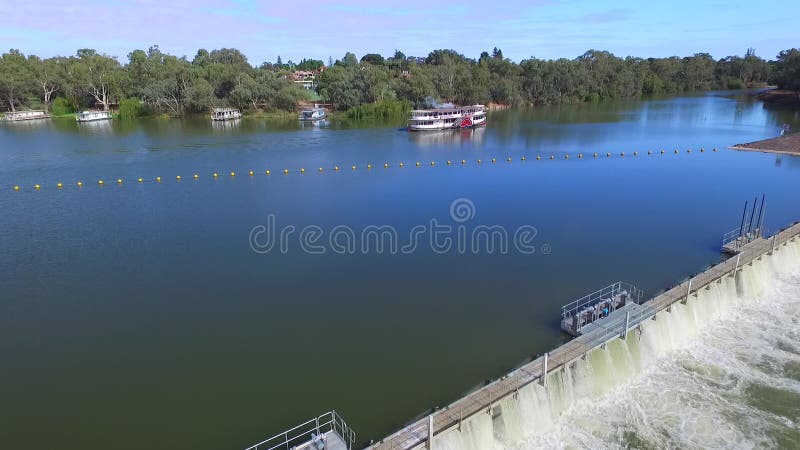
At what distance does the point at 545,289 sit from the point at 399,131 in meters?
59.8

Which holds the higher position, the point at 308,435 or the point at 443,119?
the point at 443,119

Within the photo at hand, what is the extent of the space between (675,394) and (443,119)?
67.6m

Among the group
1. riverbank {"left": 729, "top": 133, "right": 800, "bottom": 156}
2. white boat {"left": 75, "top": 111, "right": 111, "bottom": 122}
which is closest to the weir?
riverbank {"left": 729, "top": 133, "right": 800, "bottom": 156}

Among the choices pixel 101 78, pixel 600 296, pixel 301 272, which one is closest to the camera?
pixel 600 296

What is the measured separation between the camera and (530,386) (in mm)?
15164

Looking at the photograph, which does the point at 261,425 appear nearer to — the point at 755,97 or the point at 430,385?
the point at 430,385

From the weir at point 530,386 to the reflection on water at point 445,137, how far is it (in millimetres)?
49768

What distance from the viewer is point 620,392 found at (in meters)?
A: 16.8

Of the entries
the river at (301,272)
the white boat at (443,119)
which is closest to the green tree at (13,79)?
the river at (301,272)

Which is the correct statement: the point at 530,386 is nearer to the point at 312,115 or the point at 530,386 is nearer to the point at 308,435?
the point at 308,435

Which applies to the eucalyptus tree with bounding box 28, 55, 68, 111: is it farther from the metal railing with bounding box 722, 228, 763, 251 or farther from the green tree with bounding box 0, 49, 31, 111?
the metal railing with bounding box 722, 228, 763, 251

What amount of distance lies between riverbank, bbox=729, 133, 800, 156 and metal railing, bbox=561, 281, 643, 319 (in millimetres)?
47724

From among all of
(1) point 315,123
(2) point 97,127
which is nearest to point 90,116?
(2) point 97,127

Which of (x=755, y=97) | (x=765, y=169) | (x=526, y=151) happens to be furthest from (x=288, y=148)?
(x=755, y=97)
